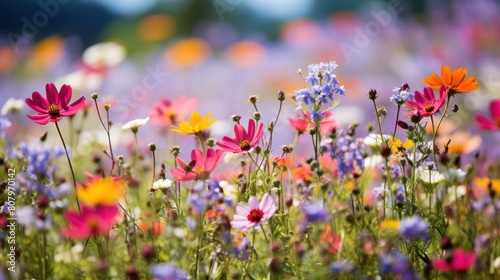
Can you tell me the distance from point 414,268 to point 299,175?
1.10ft

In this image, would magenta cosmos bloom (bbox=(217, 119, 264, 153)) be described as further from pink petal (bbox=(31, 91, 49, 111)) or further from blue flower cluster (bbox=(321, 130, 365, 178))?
pink petal (bbox=(31, 91, 49, 111))

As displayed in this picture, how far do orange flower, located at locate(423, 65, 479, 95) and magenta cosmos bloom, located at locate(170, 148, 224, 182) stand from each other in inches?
17.5

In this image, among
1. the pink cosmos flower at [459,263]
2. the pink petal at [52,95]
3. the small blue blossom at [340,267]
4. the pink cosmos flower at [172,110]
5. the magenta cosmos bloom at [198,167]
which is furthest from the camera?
the pink cosmos flower at [172,110]

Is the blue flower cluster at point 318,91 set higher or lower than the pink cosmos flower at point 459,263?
higher

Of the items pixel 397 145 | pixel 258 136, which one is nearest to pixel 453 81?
pixel 397 145

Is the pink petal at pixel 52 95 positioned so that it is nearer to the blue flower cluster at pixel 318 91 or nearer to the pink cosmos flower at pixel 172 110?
the pink cosmos flower at pixel 172 110

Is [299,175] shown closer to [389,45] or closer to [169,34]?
[389,45]

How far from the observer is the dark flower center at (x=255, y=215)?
48.3 inches

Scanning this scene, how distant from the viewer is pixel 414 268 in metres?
1.34

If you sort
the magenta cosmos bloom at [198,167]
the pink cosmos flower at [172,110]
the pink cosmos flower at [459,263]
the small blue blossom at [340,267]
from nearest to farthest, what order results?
the pink cosmos flower at [459,263] → the small blue blossom at [340,267] → the magenta cosmos bloom at [198,167] → the pink cosmos flower at [172,110]

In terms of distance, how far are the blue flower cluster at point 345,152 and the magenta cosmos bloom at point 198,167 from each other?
0.28 meters

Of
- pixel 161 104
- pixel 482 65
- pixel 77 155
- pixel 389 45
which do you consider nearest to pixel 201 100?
pixel 389 45

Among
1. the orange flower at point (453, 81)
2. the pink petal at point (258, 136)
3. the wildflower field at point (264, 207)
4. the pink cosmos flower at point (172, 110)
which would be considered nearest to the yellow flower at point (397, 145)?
the wildflower field at point (264, 207)

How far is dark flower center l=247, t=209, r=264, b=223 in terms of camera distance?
4.03ft
